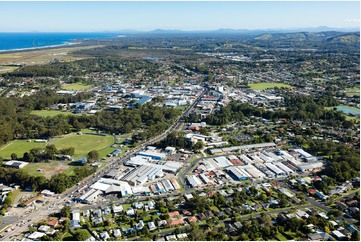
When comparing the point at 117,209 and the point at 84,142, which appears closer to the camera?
the point at 117,209

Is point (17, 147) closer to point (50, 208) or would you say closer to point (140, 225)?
point (50, 208)

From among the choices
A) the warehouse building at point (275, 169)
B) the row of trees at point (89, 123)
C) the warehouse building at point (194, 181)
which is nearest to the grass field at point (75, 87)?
the row of trees at point (89, 123)

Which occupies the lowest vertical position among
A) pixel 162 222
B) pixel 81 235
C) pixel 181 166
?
pixel 181 166

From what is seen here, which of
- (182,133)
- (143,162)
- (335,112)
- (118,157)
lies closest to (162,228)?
(143,162)

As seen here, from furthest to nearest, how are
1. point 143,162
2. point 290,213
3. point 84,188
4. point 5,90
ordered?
point 5,90 < point 143,162 < point 84,188 < point 290,213

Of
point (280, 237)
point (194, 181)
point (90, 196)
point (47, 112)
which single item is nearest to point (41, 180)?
point (90, 196)

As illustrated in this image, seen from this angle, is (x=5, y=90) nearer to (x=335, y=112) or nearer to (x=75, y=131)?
(x=75, y=131)

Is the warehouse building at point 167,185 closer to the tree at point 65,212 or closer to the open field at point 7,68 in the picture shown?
the tree at point 65,212
